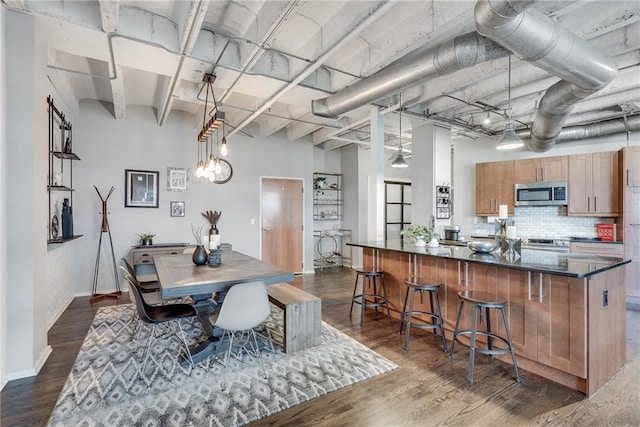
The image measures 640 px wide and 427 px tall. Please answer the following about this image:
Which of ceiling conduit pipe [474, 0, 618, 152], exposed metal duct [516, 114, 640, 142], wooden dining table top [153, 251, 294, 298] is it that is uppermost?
exposed metal duct [516, 114, 640, 142]

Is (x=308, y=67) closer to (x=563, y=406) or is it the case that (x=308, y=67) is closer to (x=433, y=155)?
(x=433, y=155)

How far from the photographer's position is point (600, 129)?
4871 mm

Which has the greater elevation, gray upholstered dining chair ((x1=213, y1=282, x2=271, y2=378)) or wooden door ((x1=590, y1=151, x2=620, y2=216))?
wooden door ((x1=590, y1=151, x2=620, y2=216))

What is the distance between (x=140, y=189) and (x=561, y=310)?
18.6 ft

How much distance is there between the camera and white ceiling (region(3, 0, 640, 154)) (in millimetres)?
2480

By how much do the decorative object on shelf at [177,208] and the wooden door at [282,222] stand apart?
1.52 meters

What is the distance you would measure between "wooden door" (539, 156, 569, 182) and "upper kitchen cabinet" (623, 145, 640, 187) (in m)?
0.70

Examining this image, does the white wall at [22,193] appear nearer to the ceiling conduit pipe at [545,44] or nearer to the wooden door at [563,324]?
the ceiling conduit pipe at [545,44]

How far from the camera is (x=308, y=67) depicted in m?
3.13

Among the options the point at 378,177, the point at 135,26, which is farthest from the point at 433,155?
the point at 135,26

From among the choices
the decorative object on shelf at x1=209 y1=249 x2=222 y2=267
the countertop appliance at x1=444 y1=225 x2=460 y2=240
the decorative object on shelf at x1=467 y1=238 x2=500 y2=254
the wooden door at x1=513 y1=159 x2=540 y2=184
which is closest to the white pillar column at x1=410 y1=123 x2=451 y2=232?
the countertop appliance at x1=444 y1=225 x2=460 y2=240

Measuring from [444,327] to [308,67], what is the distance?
9.67 feet

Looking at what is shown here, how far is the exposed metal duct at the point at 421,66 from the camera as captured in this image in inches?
99.8

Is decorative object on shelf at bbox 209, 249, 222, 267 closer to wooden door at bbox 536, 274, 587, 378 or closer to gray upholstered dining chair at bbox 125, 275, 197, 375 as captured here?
gray upholstered dining chair at bbox 125, 275, 197, 375
